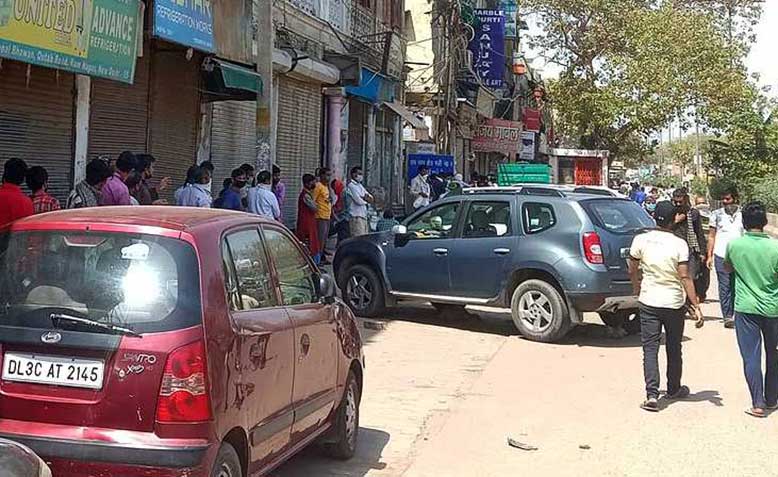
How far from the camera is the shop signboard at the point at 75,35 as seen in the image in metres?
7.85

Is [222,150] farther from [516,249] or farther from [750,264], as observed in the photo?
[750,264]

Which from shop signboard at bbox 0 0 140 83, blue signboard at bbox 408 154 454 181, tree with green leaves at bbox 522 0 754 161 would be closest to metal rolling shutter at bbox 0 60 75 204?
shop signboard at bbox 0 0 140 83

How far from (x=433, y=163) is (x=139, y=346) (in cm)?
1971

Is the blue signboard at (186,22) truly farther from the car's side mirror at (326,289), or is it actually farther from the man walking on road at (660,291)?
the man walking on road at (660,291)

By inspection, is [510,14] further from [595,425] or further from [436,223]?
[595,425]

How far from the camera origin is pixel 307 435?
5.39 metres

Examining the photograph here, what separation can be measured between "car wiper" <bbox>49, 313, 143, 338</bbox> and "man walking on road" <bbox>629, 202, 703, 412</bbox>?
4946 millimetres

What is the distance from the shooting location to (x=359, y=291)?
1243cm

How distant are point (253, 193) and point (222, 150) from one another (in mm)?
2308

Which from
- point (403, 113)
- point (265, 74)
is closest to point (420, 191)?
point (403, 113)

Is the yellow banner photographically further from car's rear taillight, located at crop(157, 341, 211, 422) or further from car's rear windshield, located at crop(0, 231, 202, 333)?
car's rear taillight, located at crop(157, 341, 211, 422)

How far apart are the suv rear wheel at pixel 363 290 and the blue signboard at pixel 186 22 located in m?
3.50

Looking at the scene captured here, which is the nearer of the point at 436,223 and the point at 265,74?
the point at 265,74

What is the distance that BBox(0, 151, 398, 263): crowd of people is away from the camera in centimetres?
747
